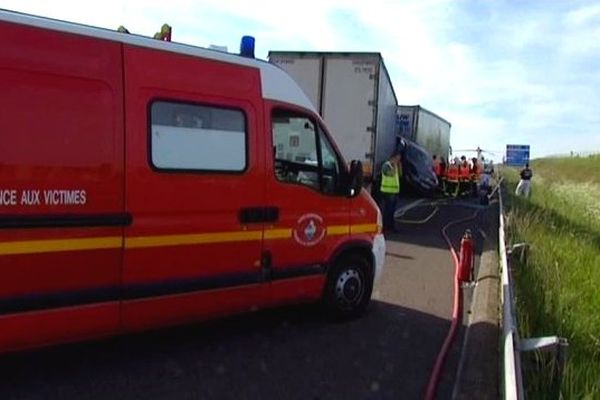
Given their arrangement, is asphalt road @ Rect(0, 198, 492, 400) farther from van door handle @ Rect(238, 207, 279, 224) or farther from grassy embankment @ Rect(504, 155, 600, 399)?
van door handle @ Rect(238, 207, 279, 224)

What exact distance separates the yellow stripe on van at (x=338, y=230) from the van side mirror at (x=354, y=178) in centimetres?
33

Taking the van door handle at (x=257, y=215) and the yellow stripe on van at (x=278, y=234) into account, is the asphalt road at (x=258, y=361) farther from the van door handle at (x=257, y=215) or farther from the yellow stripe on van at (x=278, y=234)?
the van door handle at (x=257, y=215)

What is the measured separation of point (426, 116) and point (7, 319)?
2827cm

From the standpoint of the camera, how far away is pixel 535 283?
314 inches

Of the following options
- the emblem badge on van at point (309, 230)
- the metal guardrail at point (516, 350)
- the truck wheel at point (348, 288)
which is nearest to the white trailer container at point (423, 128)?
the truck wheel at point (348, 288)

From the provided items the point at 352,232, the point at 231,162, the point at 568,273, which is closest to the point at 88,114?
the point at 231,162

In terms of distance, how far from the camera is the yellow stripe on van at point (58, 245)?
439 cm

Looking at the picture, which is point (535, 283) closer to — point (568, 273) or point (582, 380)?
point (568, 273)

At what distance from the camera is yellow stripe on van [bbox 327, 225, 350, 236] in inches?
264

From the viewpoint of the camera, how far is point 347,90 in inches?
626

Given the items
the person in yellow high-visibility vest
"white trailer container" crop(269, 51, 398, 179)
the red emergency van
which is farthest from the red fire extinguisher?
"white trailer container" crop(269, 51, 398, 179)

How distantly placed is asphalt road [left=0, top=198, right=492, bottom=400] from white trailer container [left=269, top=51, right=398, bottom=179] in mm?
8677

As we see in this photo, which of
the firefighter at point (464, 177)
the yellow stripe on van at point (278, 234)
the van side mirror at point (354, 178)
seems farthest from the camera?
the firefighter at point (464, 177)

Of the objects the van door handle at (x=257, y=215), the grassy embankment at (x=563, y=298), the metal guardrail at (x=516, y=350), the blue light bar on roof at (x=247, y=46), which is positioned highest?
the blue light bar on roof at (x=247, y=46)
